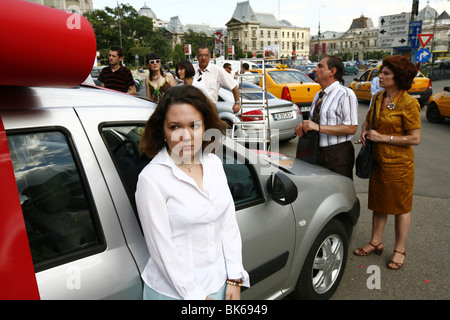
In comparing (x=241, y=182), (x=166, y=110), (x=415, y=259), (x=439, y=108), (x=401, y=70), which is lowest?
(x=415, y=259)

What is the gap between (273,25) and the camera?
12394 centimetres

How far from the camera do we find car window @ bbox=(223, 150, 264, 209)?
211cm

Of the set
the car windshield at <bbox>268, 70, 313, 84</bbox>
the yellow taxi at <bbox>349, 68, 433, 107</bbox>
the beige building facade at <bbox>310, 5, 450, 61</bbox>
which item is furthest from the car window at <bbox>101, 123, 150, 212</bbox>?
the beige building facade at <bbox>310, 5, 450, 61</bbox>

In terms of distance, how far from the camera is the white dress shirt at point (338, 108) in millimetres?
3275

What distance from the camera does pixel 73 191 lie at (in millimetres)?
1464

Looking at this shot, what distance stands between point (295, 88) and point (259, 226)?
8.86 metres

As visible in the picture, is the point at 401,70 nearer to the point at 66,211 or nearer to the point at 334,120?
the point at 334,120

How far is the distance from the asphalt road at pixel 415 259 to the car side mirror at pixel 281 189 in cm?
132

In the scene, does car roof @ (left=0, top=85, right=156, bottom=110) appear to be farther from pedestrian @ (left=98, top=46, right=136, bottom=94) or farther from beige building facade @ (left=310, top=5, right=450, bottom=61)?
beige building facade @ (left=310, top=5, right=450, bottom=61)

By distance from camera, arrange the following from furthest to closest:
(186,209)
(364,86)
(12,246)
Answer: (364,86), (186,209), (12,246)

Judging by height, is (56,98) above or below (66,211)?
above

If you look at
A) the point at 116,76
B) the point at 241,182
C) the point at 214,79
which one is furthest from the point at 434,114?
the point at 241,182

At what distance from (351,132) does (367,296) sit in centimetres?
142
